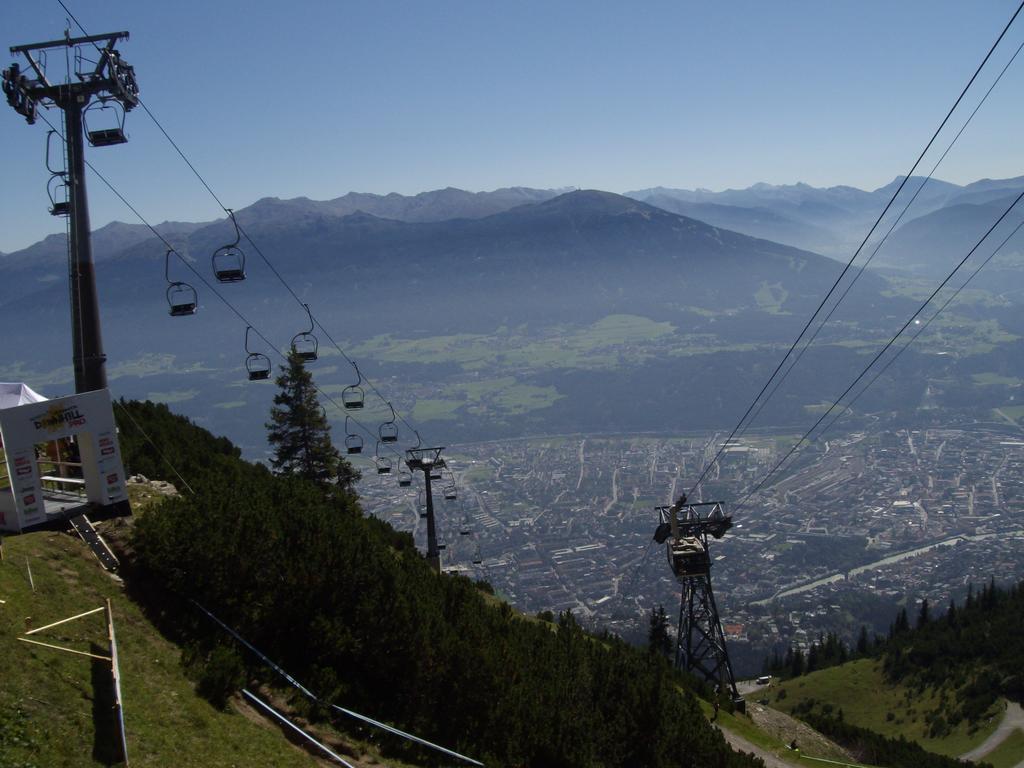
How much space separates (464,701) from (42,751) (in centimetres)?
834

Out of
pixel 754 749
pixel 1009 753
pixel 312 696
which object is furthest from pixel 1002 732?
pixel 312 696

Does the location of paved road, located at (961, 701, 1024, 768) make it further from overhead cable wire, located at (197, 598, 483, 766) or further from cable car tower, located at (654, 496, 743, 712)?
overhead cable wire, located at (197, 598, 483, 766)

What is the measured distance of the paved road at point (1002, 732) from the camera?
153 feet

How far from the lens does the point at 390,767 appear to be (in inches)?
543

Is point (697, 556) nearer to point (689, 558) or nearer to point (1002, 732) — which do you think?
point (689, 558)

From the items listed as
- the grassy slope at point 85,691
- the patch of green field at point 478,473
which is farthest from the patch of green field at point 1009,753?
the patch of green field at point 478,473

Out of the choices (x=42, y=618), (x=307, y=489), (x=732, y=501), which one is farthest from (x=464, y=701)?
(x=732, y=501)

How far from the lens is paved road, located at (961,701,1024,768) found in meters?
46.6

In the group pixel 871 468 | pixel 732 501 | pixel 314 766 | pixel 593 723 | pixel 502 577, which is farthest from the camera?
pixel 871 468

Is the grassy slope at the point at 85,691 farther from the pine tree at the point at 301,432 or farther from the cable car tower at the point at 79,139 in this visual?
the pine tree at the point at 301,432

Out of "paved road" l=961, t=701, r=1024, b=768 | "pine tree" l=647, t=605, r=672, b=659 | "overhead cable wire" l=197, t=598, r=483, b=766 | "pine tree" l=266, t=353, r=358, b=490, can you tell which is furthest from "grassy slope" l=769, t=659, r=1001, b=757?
"overhead cable wire" l=197, t=598, r=483, b=766

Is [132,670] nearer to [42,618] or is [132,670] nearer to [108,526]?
[42,618]

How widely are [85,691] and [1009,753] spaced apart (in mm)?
50770

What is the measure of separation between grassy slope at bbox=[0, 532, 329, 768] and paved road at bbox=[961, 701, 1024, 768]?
4803cm
